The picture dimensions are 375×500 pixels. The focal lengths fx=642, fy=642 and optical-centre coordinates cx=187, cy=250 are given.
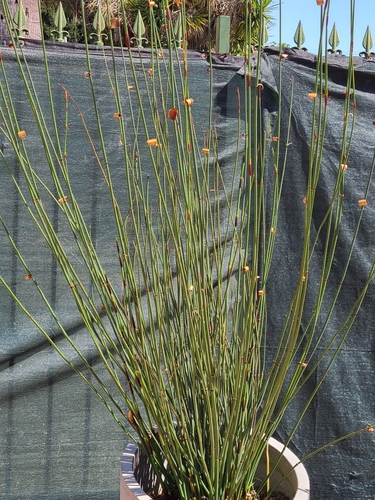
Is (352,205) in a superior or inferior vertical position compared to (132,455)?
superior

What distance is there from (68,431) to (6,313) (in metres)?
0.50

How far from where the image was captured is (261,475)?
1.80 metres

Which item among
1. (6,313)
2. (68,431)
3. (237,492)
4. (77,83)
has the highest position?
(77,83)

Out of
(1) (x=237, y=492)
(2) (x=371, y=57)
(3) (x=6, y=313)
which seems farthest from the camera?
(2) (x=371, y=57)

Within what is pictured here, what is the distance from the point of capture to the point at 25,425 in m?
2.35

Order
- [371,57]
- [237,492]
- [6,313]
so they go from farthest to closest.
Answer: [371,57] < [6,313] < [237,492]

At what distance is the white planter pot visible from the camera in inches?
62.2

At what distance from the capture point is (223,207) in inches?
96.5

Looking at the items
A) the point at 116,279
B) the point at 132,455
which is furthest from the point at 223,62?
the point at 132,455

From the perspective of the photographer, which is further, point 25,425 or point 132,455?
point 25,425

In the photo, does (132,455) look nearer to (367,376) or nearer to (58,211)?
(58,211)

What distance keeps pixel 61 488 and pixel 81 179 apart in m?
1.15

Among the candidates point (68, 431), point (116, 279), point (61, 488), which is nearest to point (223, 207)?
point (116, 279)

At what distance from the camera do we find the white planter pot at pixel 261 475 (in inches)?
62.2
